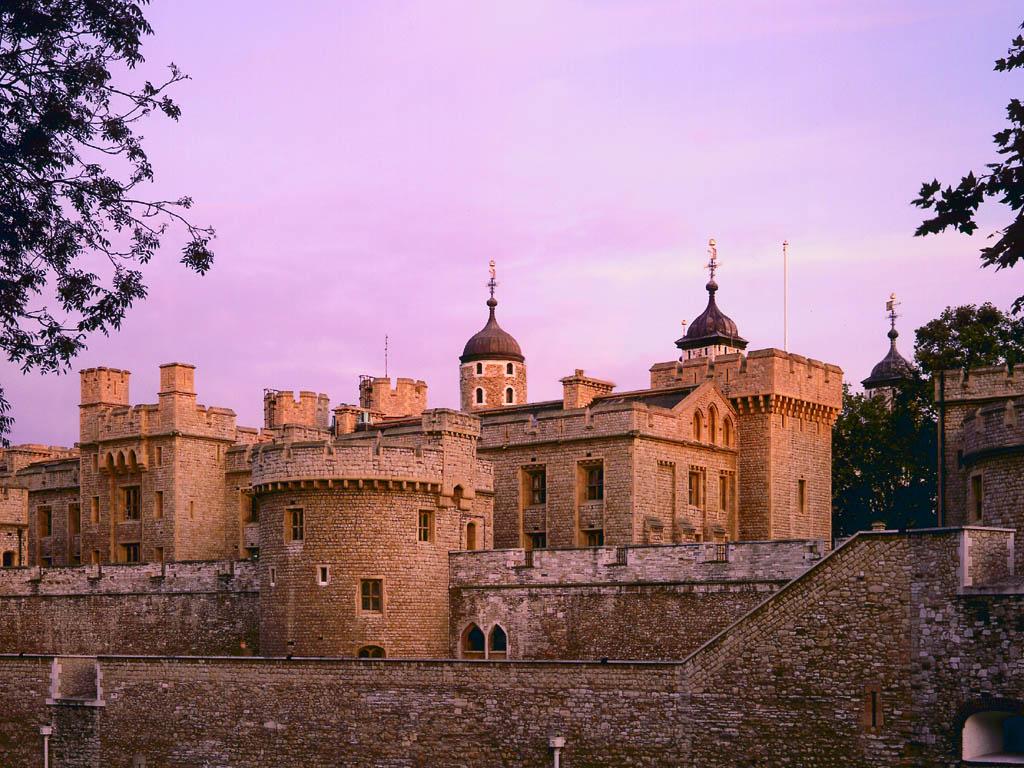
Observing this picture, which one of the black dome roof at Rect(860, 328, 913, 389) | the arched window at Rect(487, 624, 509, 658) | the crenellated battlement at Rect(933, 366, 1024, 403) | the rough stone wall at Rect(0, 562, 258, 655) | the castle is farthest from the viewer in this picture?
the black dome roof at Rect(860, 328, 913, 389)

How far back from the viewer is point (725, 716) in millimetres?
33125

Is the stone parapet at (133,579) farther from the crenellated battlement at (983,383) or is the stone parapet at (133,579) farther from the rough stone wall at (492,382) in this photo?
the rough stone wall at (492,382)

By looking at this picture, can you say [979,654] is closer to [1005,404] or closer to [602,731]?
[602,731]

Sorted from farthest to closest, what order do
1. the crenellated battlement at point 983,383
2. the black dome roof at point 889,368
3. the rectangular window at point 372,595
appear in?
the black dome roof at point 889,368 → the crenellated battlement at point 983,383 → the rectangular window at point 372,595

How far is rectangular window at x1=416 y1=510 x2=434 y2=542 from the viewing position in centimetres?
4591

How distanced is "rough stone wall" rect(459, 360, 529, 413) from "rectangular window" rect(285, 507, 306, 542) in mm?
32956

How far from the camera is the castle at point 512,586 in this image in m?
31.8

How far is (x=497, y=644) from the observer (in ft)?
151

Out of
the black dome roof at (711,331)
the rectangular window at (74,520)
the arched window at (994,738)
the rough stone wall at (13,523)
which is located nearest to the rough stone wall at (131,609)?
the rough stone wall at (13,523)

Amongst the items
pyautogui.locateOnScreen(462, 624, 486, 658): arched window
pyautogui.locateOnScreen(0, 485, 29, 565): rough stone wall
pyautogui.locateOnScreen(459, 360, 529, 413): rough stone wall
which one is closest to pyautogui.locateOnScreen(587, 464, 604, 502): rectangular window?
pyautogui.locateOnScreen(462, 624, 486, 658): arched window

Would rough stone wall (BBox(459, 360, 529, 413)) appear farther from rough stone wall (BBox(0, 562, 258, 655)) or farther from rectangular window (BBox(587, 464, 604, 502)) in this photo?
rough stone wall (BBox(0, 562, 258, 655))

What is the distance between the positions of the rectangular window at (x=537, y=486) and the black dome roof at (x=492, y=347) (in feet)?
65.3

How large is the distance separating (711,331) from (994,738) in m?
54.8

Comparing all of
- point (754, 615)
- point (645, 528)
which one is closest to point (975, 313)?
point (645, 528)
